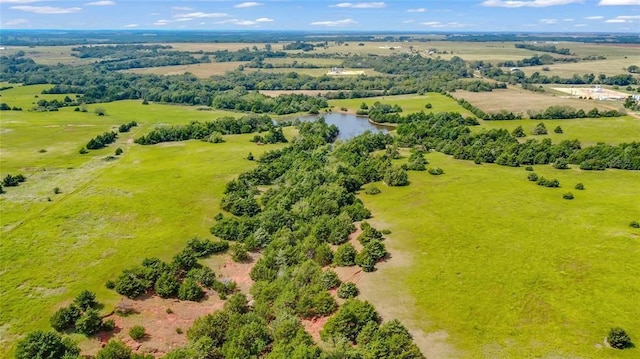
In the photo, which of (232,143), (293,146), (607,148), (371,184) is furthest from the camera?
(232,143)

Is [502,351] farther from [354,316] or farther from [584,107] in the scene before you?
[584,107]

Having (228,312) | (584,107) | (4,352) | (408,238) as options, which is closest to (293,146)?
(408,238)

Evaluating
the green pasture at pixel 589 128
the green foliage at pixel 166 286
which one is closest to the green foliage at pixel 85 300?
the green foliage at pixel 166 286

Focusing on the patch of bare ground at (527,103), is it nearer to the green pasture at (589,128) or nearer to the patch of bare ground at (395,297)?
the green pasture at (589,128)

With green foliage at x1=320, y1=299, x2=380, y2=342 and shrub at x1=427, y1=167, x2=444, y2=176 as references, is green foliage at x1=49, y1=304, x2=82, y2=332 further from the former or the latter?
shrub at x1=427, y1=167, x2=444, y2=176

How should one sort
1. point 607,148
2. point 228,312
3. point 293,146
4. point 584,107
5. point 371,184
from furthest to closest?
point 584,107
point 293,146
point 607,148
point 371,184
point 228,312

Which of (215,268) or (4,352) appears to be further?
(215,268)

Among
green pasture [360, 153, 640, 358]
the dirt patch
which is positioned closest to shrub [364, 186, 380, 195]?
green pasture [360, 153, 640, 358]

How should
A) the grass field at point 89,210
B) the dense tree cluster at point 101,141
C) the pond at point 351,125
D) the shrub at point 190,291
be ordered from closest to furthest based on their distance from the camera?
the shrub at point 190,291 < the grass field at point 89,210 < the dense tree cluster at point 101,141 < the pond at point 351,125
